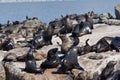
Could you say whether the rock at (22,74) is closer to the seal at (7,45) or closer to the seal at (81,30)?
the seal at (7,45)

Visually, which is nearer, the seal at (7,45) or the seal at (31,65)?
the seal at (31,65)

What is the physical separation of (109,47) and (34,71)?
10.8ft

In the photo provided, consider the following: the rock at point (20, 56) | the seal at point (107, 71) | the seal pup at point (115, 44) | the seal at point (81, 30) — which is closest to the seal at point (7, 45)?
the seal at point (81, 30)

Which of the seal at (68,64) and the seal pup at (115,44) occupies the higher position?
the seal pup at (115,44)

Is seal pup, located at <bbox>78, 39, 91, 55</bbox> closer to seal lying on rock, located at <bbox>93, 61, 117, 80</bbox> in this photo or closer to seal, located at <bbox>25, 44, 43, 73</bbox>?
seal, located at <bbox>25, 44, 43, 73</bbox>

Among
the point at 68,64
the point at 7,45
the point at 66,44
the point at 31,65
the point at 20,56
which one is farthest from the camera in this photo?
the point at 7,45

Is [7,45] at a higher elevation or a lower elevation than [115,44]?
lower

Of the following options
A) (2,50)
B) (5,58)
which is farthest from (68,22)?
(5,58)

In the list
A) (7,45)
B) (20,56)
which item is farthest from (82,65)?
(7,45)

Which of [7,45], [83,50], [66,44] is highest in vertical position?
[66,44]

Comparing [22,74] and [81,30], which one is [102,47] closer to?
[22,74]

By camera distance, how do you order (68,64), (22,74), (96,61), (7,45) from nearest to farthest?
(68,64) < (22,74) < (96,61) < (7,45)

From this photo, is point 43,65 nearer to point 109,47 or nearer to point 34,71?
point 34,71

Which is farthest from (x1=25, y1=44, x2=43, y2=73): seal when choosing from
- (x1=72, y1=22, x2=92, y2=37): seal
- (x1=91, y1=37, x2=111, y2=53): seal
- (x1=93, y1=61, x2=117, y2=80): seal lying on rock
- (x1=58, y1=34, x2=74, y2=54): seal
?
(x1=72, y1=22, x2=92, y2=37): seal
